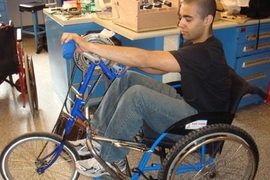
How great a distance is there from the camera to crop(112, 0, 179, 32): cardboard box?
1.86 meters

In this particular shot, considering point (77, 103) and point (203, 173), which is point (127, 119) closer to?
point (77, 103)

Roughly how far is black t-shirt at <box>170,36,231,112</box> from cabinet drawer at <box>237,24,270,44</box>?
3.13ft

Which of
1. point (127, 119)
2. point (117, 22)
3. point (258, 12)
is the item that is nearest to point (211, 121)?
point (127, 119)

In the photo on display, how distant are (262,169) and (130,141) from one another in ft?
3.17

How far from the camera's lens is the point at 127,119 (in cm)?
135

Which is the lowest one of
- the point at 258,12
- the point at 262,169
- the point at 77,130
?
the point at 262,169

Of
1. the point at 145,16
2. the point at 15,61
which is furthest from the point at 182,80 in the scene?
the point at 15,61

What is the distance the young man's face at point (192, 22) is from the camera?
1384 millimetres

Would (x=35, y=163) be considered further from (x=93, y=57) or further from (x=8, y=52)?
(x=8, y=52)

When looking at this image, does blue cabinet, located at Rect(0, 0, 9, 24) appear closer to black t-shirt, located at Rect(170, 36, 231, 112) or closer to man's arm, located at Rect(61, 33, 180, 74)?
man's arm, located at Rect(61, 33, 180, 74)

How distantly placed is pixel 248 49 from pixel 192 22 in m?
1.12

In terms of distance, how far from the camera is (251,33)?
2.31m

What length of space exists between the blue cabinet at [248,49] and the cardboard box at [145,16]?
470mm

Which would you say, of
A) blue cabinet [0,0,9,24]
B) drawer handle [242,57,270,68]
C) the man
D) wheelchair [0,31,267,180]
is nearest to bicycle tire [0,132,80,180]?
wheelchair [0,31,267,180]
